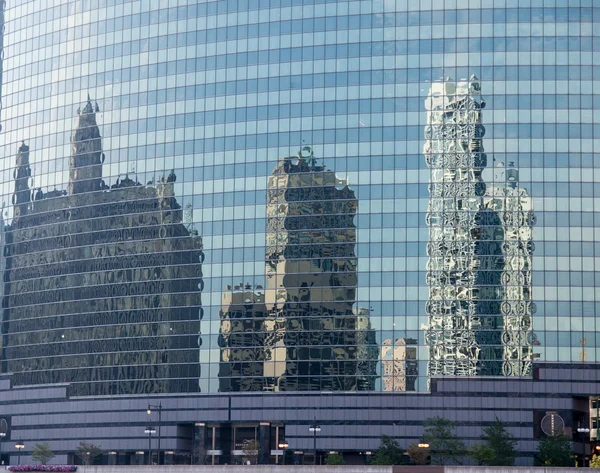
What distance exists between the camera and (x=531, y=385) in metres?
124

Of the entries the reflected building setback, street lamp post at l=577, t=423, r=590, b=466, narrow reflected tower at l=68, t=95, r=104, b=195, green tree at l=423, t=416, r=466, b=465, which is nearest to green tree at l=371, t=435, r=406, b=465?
green tree at l=423, t=416, r=466, b=465

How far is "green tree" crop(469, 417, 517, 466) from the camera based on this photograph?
116m

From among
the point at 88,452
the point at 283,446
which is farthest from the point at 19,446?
the point at 283,446

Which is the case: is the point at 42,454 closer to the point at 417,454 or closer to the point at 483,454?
the point at 417,454

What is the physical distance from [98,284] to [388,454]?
41833mm

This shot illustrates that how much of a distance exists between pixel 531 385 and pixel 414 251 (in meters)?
18.1

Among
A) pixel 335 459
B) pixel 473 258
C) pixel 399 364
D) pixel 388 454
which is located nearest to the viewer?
pixel 335 459

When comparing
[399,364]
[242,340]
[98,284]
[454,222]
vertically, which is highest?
[454,222]

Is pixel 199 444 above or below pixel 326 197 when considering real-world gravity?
below

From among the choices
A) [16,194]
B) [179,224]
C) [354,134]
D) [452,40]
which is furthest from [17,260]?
[452,40]

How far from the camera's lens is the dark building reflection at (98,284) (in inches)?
5408

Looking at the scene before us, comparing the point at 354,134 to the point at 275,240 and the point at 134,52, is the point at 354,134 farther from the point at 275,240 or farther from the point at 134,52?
the point at 134,52

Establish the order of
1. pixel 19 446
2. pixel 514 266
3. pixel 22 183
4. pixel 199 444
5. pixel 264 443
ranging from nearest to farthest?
1. pixel 514 266
2. pixel 264 443
3. pixel 199 444
4. pixel 19 446
5. pixel 22 183

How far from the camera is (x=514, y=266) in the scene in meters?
126
